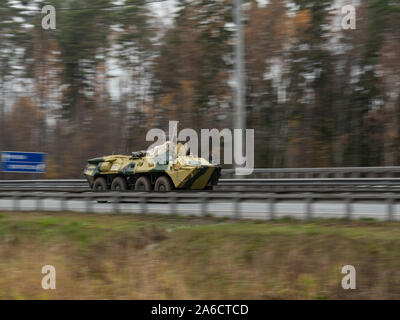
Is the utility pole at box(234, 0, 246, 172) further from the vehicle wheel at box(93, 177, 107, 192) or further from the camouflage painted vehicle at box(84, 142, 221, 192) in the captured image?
the vehicle wheel at box(93, 177, 107, 192)

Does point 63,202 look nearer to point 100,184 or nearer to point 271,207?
point 100,184

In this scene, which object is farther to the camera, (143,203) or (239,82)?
(239,82)

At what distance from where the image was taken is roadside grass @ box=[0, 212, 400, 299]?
10469 mm

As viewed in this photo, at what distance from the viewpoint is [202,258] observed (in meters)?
11.8

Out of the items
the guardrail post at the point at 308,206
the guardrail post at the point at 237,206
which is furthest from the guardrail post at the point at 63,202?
the guardrail post at the point at 308,206

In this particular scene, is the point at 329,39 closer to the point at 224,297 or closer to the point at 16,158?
the point at 16,158

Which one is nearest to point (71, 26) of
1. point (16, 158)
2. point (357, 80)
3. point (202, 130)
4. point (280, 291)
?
point (202, 130)

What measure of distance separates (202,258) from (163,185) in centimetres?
735

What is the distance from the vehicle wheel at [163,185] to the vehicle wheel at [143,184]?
16.7 inches

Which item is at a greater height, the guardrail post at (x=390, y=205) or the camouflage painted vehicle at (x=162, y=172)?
the camouflage painted vehicle at (x=162, y=172)

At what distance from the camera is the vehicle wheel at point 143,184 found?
19.3 meters

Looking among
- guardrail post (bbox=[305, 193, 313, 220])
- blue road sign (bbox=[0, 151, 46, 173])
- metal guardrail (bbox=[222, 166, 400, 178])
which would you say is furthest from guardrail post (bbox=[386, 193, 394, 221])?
metal guardrail (bbox=[222, 166, 400, 178])
